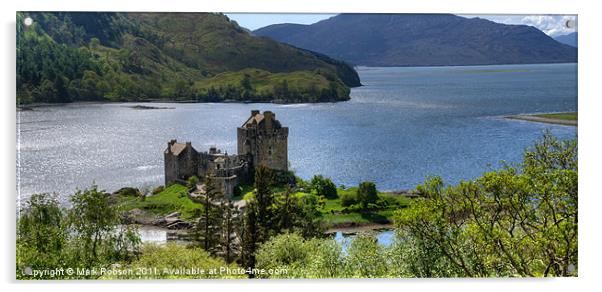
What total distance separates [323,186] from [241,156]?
246cm

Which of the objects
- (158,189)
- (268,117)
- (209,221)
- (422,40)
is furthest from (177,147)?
(422,40)

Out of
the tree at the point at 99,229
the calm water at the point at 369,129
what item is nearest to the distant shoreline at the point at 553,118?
the calm water at the point at 369,129

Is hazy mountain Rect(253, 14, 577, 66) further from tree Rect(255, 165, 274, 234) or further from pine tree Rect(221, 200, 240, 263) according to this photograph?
pine tree Rect(221, 200, 240, 263)

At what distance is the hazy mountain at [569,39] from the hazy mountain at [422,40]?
0.14m

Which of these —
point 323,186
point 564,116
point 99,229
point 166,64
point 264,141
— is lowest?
point 99,229

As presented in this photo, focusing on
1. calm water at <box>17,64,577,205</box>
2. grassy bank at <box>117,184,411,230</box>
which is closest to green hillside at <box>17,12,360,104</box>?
calm water at <box>17,64,577,205</box>

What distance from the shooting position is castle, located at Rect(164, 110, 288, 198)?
61.7ft

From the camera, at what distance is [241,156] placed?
765 inches

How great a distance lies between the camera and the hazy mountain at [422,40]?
17812 millimetres

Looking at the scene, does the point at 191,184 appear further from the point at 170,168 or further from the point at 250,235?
the point at 250,235

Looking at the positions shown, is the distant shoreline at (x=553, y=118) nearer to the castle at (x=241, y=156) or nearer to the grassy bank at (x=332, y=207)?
the grassy bank at (x=332, y=207)

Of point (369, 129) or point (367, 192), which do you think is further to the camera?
point (369, 129)
